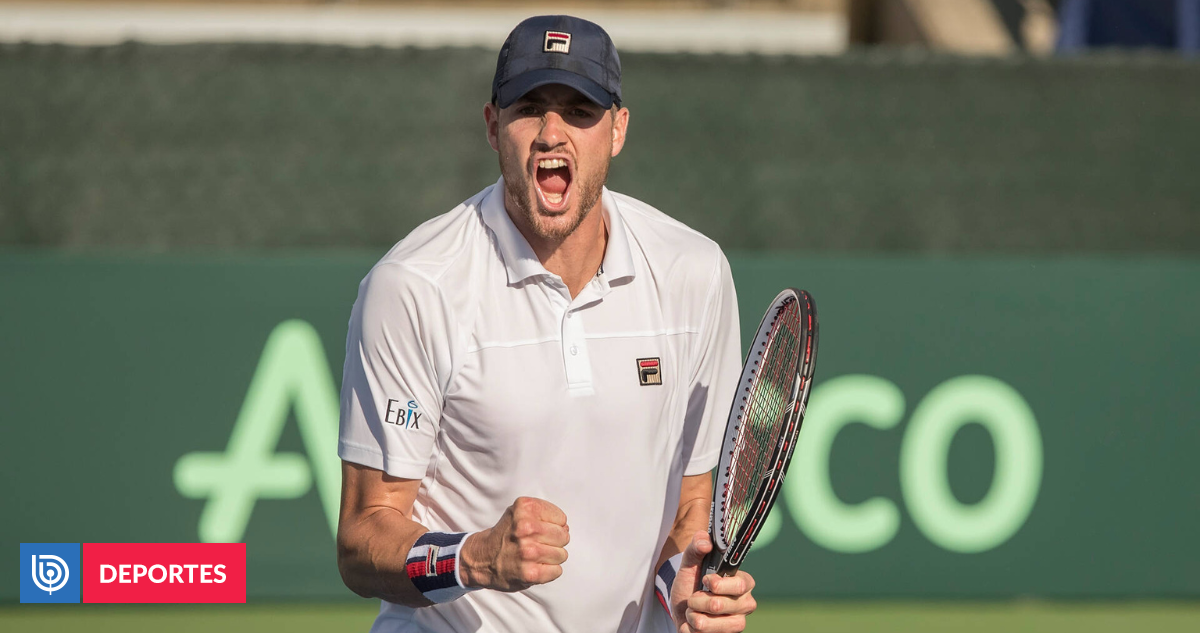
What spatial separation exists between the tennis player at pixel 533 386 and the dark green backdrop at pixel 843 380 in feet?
9.52

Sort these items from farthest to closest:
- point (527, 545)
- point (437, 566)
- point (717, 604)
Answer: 1. point (717, 604)
2. point (437, 566)
3. point (527, 545)

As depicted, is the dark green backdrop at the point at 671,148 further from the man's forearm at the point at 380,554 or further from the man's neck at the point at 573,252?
the man's forearm at the point at 380,554

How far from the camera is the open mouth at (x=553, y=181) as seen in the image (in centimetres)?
248

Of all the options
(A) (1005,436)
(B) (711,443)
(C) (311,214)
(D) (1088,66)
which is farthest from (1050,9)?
(B) (711,443)

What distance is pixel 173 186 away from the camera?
5.60 m

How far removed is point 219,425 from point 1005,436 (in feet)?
Answer: 10.8

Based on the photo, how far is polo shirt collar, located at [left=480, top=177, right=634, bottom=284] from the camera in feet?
8.41

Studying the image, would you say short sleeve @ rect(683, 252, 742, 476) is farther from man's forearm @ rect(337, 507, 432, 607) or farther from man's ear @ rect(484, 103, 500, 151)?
man's forearm @ rect(337, 507, 432, 607)

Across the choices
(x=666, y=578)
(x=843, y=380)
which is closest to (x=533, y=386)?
(x=666, y=578)

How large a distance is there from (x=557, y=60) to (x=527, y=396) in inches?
24.8

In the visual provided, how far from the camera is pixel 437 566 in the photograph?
2273mm

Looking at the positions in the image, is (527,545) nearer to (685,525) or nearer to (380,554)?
(380,554)

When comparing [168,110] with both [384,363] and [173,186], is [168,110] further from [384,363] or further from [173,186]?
[384,363]

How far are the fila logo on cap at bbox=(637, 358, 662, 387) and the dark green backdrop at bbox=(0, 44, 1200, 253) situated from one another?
3.17 m
